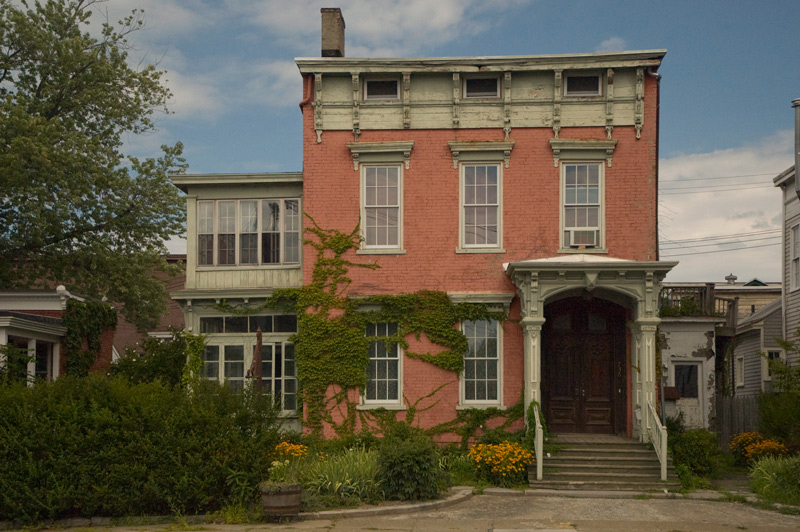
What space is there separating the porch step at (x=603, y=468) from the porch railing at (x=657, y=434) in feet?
0.81

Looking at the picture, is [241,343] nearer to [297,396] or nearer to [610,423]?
[297,396]

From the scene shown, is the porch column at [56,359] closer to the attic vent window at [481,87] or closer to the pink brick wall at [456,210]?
the pink brick wall at [456,210]

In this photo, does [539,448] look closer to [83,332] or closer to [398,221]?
[398,221]

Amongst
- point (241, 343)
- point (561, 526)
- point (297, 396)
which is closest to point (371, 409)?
point (297, 396)

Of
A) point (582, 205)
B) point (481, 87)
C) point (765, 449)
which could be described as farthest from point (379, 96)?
point (765, 449)

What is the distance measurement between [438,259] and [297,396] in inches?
171

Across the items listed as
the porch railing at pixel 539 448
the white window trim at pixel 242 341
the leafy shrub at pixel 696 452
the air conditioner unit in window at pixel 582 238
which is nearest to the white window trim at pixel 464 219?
the air conditioner unit in window at pixel 582 238

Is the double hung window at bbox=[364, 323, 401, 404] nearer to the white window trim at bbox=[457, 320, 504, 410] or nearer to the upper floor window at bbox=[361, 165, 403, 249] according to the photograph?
the white window trim at bbox=[457, 320, 504, 410]

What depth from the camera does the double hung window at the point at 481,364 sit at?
61.2 feet

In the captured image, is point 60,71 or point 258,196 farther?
point 60,71

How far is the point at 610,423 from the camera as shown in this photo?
61.8 feet

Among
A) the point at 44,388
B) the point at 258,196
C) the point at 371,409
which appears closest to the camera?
the point at 44,388

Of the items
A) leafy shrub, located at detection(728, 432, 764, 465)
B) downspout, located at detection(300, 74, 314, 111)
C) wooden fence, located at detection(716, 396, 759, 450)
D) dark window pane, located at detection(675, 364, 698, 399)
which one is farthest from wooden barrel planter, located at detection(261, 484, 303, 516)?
wooden fence, located at detection(716, 396, 759, 450)

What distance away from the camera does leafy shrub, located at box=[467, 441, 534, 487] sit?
16.2 m
